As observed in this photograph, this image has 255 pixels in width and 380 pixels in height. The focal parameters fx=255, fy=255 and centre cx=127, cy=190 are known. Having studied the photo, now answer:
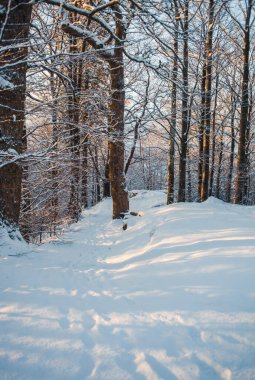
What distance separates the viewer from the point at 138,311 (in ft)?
9.11

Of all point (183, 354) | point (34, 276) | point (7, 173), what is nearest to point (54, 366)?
point (183, 354)

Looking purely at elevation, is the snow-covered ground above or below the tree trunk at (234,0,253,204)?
below

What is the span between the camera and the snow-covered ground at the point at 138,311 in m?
2.00

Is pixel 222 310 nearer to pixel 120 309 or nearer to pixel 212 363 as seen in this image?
pixel 212 363

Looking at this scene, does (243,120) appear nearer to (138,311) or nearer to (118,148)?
(118,148)

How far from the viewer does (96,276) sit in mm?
4125

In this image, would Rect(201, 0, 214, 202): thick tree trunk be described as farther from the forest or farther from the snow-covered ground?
the snow-covered ground

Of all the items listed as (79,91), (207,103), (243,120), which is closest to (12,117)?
Answer: (79,91)

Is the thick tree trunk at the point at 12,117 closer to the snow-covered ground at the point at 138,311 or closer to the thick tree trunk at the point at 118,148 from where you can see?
the snow-covered ground at the point at 138,311

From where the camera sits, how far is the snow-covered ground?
2.00 meters

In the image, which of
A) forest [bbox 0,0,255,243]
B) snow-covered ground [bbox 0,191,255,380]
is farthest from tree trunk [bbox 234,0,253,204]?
snow-covered ground [bbox 0,191,255,380]

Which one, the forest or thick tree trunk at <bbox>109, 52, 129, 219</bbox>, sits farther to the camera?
thick tree trunk at <bbox>109, 52, 129, 219</bbox>

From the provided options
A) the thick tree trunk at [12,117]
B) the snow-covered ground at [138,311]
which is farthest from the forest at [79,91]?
the snow-covered ground at [138,311]

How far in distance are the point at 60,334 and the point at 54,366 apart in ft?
1.25
